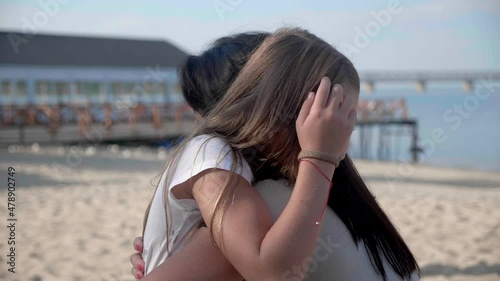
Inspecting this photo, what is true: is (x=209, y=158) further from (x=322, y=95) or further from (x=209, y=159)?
(x=322, y=95)

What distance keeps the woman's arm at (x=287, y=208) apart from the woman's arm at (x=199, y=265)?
5 cm

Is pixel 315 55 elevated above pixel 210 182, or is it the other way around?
pixel 315 55

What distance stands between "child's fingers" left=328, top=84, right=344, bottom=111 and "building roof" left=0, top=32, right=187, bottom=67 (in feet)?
102

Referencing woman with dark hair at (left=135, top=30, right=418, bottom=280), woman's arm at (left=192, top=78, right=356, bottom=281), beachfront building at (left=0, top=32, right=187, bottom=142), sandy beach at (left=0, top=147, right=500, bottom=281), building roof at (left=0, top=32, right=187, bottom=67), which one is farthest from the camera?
building roof at (left=0, top=32, right=187, bottom=67)

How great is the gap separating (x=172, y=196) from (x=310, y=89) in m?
0.34

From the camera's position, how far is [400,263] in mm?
1346

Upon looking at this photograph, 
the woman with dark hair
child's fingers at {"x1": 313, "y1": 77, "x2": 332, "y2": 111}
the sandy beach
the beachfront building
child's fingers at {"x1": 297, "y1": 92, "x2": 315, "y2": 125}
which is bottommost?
the beachfront building

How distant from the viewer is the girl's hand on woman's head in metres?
1.10

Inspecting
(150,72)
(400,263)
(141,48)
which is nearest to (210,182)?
(400,263)

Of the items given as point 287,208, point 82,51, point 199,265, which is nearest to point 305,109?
point 287,208

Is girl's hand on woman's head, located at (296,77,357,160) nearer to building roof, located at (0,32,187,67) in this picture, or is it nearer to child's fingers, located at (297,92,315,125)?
child's fingers, located at (297,92,315,125)

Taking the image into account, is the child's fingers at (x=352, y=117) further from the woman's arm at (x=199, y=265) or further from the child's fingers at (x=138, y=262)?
the child's fingers at (x=138, y=262)

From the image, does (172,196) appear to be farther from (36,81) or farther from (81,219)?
(36,81)

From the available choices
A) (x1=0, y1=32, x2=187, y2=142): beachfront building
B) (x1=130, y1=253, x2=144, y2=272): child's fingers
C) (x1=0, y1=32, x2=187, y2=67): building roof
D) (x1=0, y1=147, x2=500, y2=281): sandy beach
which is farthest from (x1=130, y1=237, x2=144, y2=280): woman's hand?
(x1=0, y1=32, x2=187, y2=67): building roof
